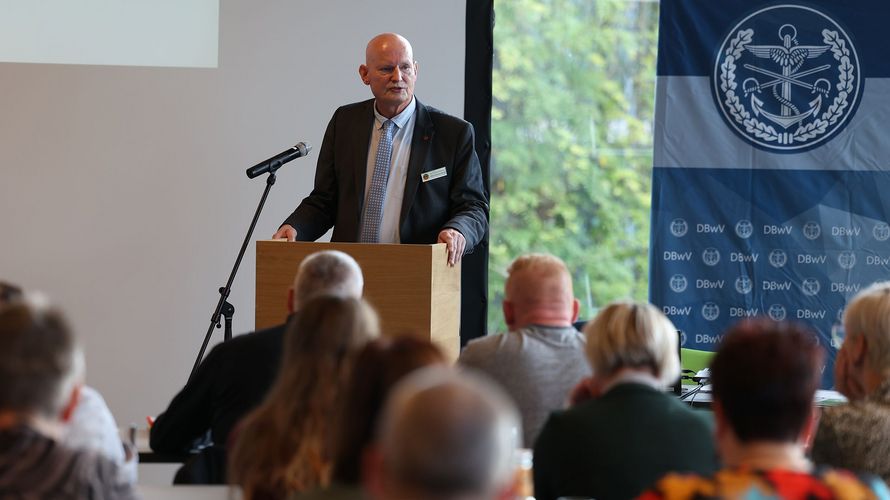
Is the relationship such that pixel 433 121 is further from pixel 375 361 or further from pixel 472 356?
pixel 375 361

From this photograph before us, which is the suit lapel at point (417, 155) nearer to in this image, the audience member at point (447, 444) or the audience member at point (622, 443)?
the audience member at point (622, 443)

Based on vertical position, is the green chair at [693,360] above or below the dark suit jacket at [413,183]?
below

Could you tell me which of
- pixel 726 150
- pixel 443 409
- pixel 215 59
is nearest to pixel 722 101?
pixel 726 150

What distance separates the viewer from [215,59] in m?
6.21

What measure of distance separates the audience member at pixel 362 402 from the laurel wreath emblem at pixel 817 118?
485 centimetres

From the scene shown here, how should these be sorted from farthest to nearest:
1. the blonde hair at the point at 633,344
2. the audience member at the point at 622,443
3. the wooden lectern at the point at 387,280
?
the wooden lectern at the point at 387,280 → the blonde hair at the point at 633,344 → the audience member at the point at 622,443

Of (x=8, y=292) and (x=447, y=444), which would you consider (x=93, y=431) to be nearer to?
(x=8, y=292)

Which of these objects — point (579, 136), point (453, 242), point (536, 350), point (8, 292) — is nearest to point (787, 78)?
point (579, 136)

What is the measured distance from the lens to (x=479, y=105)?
6.12 m

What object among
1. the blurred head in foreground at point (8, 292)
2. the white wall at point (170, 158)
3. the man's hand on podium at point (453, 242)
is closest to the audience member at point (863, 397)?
the man's hand on podium at point (453, 242)

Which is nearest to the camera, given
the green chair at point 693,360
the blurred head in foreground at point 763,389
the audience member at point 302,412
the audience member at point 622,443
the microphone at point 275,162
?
the blurred head in foreground at point 763,389

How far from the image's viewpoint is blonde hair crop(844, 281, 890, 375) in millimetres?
2564

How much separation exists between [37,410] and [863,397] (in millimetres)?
1912

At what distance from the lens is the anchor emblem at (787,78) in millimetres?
6090
